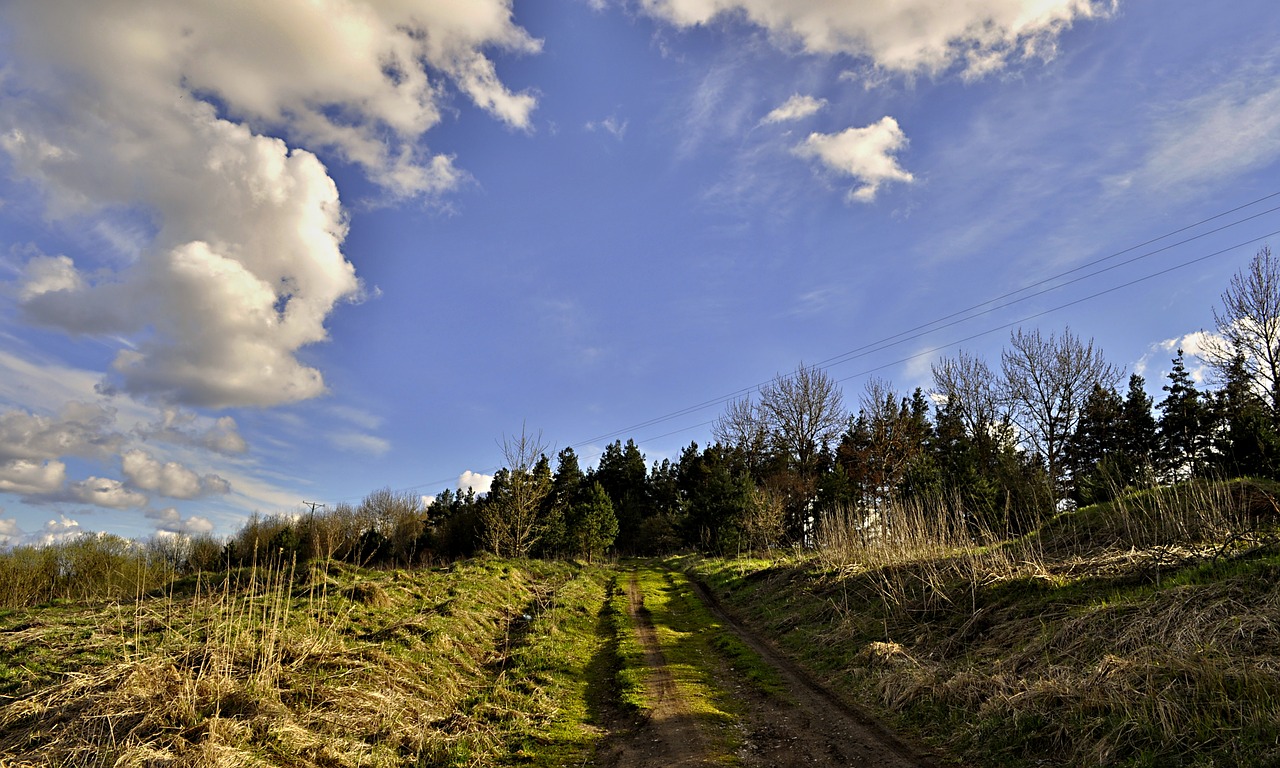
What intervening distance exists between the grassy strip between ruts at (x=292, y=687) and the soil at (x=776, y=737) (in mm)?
896

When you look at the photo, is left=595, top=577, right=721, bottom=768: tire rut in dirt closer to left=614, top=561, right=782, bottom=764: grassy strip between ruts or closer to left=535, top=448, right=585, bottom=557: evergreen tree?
left=614, top=561, right=782, bottom=764: grassy strip between ruts

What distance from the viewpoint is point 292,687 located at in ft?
27.6

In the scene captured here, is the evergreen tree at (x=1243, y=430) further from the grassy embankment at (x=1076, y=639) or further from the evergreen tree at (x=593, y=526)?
the evergreen tree at (x=593, y=526)

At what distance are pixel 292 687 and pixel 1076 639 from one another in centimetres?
1169

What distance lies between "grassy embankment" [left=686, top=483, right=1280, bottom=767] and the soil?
1.98 ft

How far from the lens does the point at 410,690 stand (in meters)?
9.79

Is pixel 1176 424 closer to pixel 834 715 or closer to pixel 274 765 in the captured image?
pixel 834 715

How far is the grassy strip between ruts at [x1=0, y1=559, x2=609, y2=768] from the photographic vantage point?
21.6ft

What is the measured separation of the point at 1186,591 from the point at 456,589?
16.0 meters

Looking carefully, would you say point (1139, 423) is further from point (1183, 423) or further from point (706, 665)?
point (706, 665)

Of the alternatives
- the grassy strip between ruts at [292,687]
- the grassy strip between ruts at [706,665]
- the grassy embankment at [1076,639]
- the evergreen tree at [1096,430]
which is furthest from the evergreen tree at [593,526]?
the evergreen tree at [1096,430]

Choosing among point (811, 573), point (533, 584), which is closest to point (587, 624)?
point (533, 584)

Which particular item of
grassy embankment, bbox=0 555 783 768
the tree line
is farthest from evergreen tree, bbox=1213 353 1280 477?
grassy embankment, bbox=0 555 783 768

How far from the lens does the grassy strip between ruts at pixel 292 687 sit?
21.6 feet
